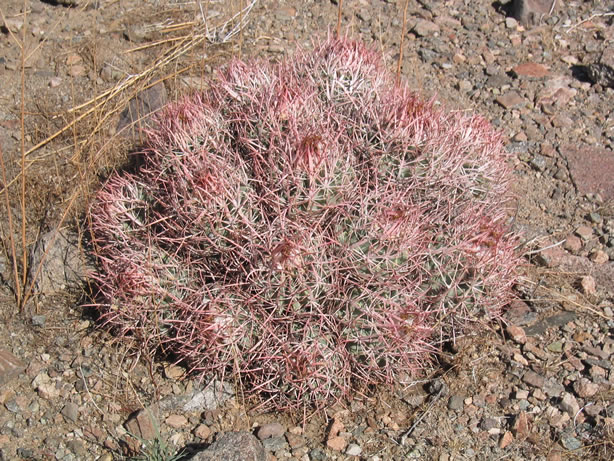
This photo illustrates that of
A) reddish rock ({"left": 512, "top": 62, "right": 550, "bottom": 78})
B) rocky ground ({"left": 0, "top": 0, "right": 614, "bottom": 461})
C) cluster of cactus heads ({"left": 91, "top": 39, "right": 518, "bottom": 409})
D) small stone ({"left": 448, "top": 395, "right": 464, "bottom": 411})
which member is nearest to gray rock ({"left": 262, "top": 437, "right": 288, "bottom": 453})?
rocky ground ({"left": 0, "top": 0, "right": 614, "bottom": 461})

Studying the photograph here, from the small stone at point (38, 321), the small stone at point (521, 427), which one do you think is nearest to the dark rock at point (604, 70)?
the small stone at point (521, 427)

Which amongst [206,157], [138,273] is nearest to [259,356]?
[138,273]

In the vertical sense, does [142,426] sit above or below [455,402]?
above

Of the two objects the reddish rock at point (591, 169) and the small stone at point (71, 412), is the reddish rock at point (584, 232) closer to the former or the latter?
the reddish rock at point (591, 169)

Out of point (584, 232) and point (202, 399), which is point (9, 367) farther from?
point (584, 232)

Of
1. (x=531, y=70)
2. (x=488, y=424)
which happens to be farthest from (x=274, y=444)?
(x=531, y=70)

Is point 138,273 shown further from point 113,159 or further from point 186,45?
point 186,45
